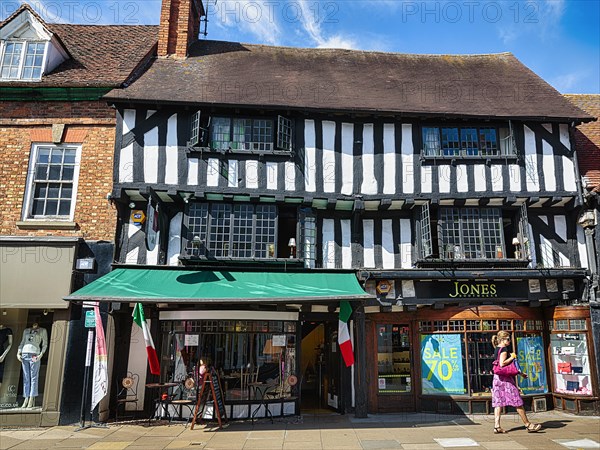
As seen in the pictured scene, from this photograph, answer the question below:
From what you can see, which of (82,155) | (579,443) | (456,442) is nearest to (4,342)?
(82,155)

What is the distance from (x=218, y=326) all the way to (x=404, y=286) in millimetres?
4286

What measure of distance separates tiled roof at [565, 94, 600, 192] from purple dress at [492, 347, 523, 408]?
5.10m

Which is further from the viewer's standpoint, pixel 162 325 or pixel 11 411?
pixel 162 325

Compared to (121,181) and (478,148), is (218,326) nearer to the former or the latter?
(121,181)

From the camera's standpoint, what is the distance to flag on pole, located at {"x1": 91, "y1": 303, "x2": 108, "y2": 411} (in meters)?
8.82

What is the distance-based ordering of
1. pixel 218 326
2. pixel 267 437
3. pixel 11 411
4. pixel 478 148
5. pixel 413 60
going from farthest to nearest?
1. pixel 413 60
2. pixel 478 148
3. pixel 218 326
4. pixel 11 411
5. pixel 267 437

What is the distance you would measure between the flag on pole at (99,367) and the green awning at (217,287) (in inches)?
39.9

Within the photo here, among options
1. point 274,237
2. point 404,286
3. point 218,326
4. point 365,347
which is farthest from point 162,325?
point 404,286

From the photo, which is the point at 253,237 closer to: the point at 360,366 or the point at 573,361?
the point at 360,366

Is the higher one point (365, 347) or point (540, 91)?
point (540, 91)

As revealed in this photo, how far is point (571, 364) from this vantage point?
9.85m

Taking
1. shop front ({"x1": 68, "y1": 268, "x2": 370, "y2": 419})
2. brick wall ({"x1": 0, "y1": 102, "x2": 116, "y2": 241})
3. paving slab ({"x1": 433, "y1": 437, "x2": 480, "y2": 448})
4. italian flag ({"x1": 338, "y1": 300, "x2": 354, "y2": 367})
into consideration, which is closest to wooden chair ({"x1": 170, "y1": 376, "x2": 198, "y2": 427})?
shop front ({"x1": 68, "y1": 268, "x2": 370, "y2": 419})

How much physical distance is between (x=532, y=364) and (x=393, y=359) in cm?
318

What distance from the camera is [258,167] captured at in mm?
10414
